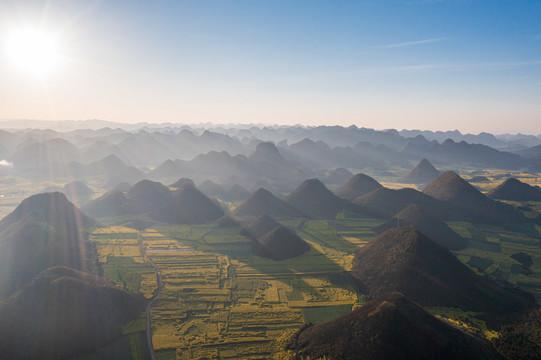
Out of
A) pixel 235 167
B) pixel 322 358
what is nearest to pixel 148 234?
pixel 322 358

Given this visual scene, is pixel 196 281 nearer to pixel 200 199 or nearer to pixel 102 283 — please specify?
pixel 102 283

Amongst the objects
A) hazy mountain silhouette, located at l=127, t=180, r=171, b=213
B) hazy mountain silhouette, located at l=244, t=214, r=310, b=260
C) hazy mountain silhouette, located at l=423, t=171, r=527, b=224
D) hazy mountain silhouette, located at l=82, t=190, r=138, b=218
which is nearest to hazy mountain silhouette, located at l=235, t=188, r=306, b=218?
hazy mountain silhouette, located at l=244, t=214, r=310, b=260

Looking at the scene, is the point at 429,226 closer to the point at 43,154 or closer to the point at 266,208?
the point at 266,208

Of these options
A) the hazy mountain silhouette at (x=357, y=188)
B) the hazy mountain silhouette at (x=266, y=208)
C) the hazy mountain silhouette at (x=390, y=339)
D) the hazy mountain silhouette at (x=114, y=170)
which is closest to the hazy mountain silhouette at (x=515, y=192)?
the hazy mountain silhouette at (x=357, y=188)

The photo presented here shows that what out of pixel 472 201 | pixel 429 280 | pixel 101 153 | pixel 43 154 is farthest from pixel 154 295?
pixel 101 153

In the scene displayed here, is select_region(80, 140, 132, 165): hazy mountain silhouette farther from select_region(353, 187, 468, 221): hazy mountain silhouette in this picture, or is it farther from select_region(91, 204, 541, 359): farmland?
select_region(353, 187, 468, 221): hazy mountain silhouette
